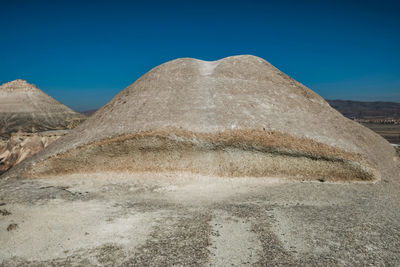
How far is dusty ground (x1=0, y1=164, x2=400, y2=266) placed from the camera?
4.91 metres

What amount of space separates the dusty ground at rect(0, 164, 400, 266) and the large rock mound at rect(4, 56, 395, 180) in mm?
883

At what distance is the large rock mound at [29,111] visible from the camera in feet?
133

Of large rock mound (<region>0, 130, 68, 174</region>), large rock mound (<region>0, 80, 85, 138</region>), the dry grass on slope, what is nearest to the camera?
the dry grass on slope

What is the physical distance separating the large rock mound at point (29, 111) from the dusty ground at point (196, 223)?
34.0 metres

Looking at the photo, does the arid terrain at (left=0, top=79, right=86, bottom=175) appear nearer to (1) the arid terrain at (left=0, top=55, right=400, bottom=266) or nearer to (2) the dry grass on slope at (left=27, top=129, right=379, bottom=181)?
(2) the dry grass on slope at (left=27, top=129, right=379, bottom=181)

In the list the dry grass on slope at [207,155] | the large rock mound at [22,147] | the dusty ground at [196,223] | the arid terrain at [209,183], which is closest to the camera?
the dusty ground at [196,223]

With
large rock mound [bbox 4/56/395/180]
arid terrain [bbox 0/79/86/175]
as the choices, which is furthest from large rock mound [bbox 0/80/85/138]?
large rock mound [bbox 4/56/395/180]

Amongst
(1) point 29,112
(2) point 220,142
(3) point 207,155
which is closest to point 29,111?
(1) point 29,112

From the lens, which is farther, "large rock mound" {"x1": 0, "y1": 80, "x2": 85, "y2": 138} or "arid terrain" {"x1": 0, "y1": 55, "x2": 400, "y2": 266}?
"large rock mound" {"x1": 0, "y1": 80, "x2": 85, "y2": 138}

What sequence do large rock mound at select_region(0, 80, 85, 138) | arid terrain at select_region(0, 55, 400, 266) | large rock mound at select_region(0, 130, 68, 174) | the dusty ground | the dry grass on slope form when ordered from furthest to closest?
large rock mound at select_region(0, 80, 85, 138), large rock mound at select_region(0, 130, 68, 174), the dry grass on slope, arid terrain at select_region(0, 55, 400, 266), the dusty ground

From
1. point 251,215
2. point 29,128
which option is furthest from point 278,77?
point 29,128

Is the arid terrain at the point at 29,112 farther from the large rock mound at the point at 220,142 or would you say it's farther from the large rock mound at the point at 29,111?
the large rock mound at the point at 220,142

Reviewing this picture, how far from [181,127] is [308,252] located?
6.85 metres

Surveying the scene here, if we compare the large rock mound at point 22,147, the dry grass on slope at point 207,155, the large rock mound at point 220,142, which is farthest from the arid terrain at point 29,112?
the dry grass on slope at point 207,155
